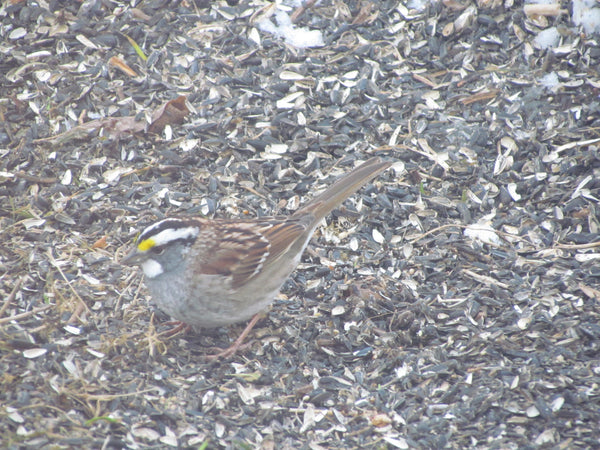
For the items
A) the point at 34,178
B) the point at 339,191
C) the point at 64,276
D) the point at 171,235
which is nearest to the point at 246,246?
the point at 171,235

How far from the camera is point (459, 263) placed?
4469mm

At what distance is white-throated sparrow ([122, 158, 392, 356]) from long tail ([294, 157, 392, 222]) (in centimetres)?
13

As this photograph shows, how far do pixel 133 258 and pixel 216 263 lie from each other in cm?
46

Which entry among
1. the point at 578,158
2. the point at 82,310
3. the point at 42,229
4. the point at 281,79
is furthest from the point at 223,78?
the point at 578,158

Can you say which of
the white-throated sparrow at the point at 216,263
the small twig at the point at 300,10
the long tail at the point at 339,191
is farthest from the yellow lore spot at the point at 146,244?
the small twig at the point at 300,10

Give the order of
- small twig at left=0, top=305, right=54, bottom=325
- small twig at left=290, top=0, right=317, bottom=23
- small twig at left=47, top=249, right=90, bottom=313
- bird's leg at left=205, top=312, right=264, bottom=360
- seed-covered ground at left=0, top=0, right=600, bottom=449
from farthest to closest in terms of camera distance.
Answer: small twig at left=290, top=0, right=317, bottom=23 < small twig at left=47, top=249, right=90, bottom=313 < bird's leg at left=205, top=312, right=264, bottom=360 < small twig at left=0, top=305, right=54, bottom=325 < seed-covered ground at left=0, top=0, right=600, bottom=449

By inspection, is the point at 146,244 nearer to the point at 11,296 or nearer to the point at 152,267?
the point at 152,267

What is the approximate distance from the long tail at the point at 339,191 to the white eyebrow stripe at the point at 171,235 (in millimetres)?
743

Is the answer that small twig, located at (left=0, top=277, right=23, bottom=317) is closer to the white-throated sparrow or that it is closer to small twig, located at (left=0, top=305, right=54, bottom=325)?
small twig, located at (left=0, top=305, right=54, bottom=325)

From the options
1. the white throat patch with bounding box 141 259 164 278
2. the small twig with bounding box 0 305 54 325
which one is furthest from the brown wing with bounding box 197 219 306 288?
the small twig with bounding box 0 305 54 325

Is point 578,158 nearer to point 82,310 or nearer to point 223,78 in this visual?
point 223,78

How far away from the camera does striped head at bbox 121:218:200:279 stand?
3.88 m

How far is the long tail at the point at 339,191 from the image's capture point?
174 inches

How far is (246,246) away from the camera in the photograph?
13.6ft
